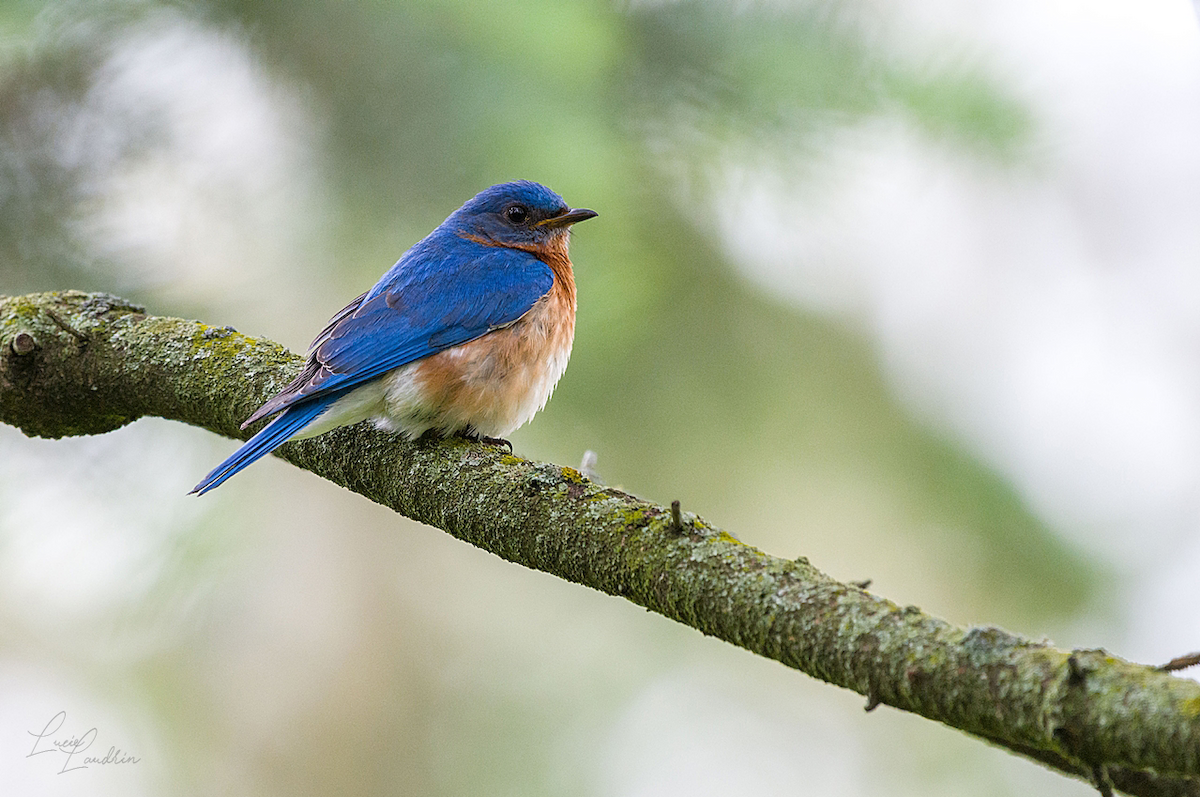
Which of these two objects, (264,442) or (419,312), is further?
(419,312)

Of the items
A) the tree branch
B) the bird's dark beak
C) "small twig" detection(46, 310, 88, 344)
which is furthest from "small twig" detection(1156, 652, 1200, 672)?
"small twig" detection(46, 310, 88, 344)

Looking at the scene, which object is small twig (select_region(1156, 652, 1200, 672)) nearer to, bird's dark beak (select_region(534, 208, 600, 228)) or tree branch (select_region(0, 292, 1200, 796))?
tree branch (select_region(0, 292, 1200, 796))

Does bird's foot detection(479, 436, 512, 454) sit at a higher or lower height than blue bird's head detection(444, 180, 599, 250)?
lower

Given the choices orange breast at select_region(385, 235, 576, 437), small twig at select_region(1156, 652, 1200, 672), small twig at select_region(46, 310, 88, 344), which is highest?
orange breast at select_region(385, 235, 576, 437)

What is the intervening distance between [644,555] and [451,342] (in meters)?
1.83

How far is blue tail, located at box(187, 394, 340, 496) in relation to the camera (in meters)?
2.81

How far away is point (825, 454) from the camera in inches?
155

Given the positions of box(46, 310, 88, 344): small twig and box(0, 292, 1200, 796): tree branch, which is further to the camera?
box(46, 310, 88, 344): small twig

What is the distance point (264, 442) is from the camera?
2.83 metres

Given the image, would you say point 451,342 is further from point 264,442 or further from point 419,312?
point 264,442

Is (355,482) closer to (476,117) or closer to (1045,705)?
(476,117)

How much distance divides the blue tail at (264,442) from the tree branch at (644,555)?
0.46ft

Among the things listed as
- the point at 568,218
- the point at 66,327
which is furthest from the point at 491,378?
the point at 66,327

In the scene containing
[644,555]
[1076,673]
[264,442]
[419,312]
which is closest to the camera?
[1076,673]
